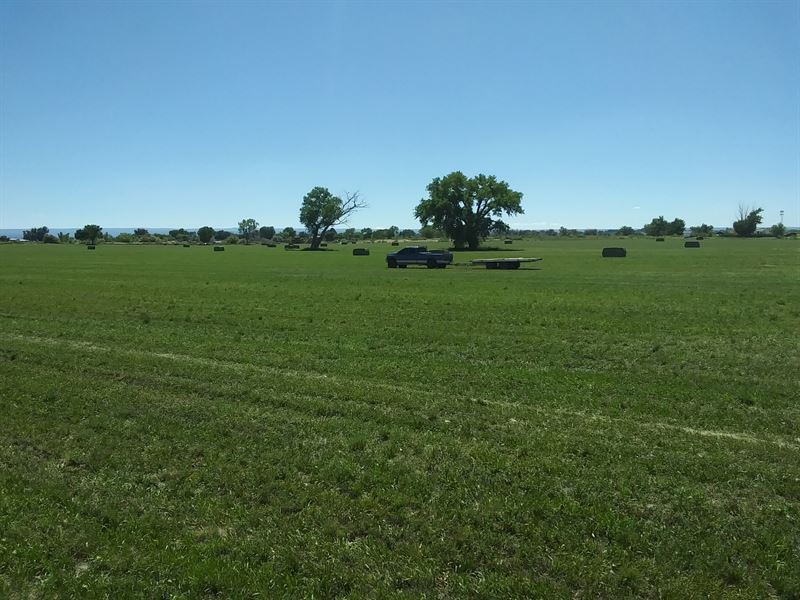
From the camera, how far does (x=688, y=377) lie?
8.99 meters

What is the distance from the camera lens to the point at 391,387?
8.45 m

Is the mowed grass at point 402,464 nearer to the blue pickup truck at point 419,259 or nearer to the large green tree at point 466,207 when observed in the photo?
the blue pickup truck at point 419,259

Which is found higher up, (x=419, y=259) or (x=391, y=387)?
(x=419, y=259)

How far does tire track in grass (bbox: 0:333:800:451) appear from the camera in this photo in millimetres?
6375

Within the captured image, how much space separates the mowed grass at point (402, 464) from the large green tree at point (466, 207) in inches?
3081

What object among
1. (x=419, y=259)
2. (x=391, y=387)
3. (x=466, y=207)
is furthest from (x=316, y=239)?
(x=391, y=387)

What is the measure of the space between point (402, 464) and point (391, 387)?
286 cm

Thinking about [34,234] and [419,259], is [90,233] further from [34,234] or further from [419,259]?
[419,259]

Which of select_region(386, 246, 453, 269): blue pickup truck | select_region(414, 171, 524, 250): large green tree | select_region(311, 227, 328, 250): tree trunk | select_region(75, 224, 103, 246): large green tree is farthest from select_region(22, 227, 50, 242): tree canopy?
select_region(386, 246, 453, 269): blue pickup truck

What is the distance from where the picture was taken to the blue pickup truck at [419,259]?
1607 inches

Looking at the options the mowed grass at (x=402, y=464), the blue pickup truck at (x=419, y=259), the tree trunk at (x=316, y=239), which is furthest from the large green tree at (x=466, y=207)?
the mowed grass at (x=402, y=464)

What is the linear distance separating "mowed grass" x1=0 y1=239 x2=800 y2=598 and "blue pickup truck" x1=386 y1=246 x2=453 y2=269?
28.3 metres

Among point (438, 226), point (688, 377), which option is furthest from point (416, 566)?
point (438, 226)

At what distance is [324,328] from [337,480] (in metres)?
8.53
